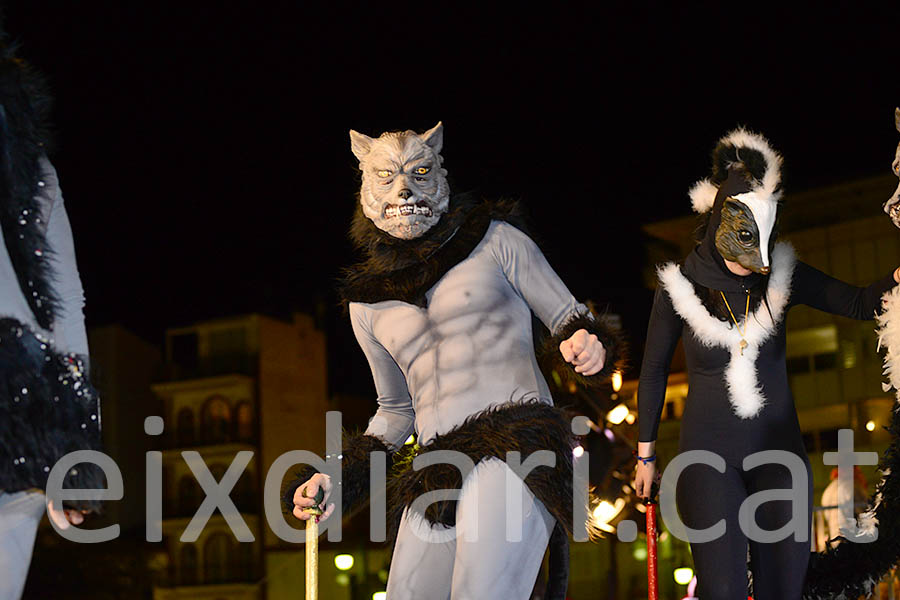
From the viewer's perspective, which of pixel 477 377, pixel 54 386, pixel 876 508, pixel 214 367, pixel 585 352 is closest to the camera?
pixel 54 386

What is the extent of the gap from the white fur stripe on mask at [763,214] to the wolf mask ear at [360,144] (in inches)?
47.4

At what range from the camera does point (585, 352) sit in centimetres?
335

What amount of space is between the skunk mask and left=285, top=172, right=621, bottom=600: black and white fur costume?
684 millimetres

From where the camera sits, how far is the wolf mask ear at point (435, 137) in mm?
3893

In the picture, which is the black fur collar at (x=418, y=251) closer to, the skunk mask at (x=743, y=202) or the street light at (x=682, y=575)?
the skunk mask at (x=743, y=202)

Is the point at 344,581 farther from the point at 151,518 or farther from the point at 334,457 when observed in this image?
the point at 334,457

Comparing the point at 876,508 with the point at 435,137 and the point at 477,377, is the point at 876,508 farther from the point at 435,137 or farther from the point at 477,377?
the point at 435,137

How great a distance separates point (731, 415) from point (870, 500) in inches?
34.5

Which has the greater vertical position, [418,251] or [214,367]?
[214,367]

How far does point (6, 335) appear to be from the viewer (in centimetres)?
277

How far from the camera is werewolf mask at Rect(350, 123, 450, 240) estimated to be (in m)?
3.73

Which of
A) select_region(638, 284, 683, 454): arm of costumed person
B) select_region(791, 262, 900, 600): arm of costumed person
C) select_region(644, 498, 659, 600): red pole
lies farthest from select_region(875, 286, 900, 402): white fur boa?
select_region(644, 498, 659, 600): red pole

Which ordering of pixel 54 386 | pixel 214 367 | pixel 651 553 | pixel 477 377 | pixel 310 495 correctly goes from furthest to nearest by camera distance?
pixel 214 367 < pixel 651 553 < pixel 310 495 < pixel 477 377 < pixel 54 386

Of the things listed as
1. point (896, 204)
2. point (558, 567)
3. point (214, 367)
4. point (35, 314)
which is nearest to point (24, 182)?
point (35, 314)
